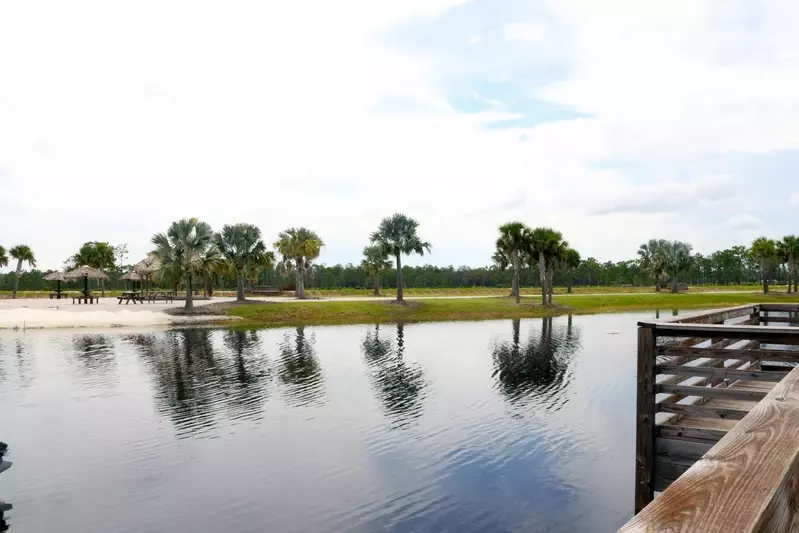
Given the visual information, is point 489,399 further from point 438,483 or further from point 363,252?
point 363,252

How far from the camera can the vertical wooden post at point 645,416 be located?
9375mm

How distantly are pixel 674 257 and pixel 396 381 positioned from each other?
9559 cm

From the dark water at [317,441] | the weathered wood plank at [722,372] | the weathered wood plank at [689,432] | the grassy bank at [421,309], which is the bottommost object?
the dark water at [317,441]

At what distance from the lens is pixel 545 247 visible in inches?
2840

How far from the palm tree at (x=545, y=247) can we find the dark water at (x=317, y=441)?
3791 cm

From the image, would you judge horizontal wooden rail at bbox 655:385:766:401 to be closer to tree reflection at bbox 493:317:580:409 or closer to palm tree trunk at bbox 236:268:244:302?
tree reflection at bbox 493:317:580:409

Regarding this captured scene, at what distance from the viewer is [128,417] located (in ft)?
67.6

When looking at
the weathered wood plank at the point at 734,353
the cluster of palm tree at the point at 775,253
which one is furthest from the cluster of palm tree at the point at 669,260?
the weathered wood plank at the point at 734,353

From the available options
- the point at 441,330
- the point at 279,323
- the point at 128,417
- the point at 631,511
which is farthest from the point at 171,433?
the point at 279,323

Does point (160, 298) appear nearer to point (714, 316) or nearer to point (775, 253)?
point (714, 316)

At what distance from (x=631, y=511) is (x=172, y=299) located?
68.2 m

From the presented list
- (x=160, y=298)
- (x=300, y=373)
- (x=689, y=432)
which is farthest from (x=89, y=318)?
(x=689, y=432)

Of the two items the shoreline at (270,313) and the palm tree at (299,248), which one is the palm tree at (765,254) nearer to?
the shoreline at (270,313)

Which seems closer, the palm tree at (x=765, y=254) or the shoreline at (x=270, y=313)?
the shoreline at (x=270, y=313)
